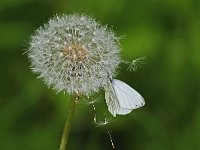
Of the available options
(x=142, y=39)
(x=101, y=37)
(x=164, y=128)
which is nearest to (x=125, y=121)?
(x=164, y=128)

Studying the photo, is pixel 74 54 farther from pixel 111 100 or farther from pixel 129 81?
pixel 129 81

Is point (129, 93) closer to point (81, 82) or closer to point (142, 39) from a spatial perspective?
point (81, 82)

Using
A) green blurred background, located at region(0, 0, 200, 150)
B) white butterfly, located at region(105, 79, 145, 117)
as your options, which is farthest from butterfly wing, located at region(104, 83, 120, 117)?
green blurred background, located at region(0, 0, 200, 150)

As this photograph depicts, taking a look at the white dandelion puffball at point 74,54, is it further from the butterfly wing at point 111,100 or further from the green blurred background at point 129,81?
the green blurred background at point 129,81

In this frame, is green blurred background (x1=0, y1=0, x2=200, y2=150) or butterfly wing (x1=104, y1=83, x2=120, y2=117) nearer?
butterfly wing (x1=104, y1=83, x2=120, y2=117)

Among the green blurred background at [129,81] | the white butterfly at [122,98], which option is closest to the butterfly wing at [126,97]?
the white butterfly at [122,98]

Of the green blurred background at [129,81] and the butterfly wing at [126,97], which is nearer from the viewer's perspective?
the butterfly wing at [126,97]

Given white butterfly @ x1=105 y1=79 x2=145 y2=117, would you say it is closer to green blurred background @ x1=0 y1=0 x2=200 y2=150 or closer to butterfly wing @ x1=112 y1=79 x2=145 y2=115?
butterfly wing @ x1=112 y1=79 x2=145 y2=115
